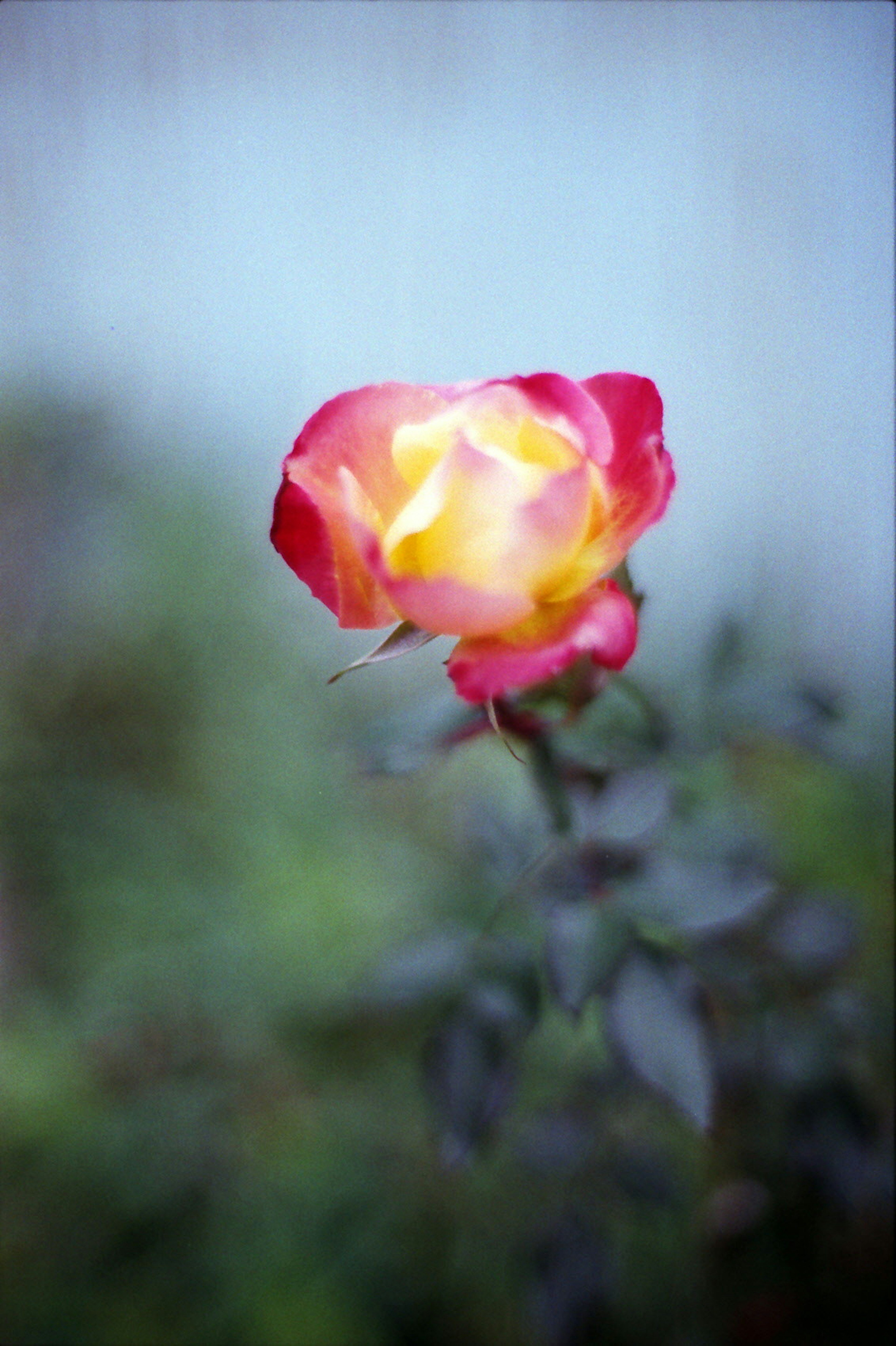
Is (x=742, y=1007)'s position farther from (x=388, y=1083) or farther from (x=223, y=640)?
(x=223, y=640)

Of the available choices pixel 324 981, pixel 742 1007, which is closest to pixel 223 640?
pixel 324 981

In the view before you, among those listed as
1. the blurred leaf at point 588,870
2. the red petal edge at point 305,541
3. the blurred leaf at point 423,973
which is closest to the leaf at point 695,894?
the blurred leaf at point 588,870

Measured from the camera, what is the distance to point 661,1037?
38cm

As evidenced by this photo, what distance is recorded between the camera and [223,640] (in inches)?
40.7

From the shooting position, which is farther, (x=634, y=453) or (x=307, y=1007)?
(x=307, y=1007)

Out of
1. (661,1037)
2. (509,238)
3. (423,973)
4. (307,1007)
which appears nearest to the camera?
(661,1037)

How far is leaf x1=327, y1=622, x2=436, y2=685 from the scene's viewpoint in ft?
0.93

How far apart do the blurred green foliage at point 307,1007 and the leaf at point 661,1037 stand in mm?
63

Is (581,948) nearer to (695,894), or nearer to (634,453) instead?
(695,894)

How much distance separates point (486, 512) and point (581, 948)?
220 millimetres

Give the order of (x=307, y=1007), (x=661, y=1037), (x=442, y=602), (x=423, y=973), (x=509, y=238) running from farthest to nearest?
(x=307, y=1007) < (x=509, y=238) < (x=423, y=973) < (x=661, y=1037) < (x=442, y=602)

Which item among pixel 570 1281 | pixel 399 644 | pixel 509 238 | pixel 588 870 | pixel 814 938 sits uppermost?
pixel 509 238

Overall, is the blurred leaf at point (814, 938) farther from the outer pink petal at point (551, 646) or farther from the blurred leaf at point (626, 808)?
the outer pink petal at point (551, 646)

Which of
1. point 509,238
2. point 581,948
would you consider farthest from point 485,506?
point 509,238
